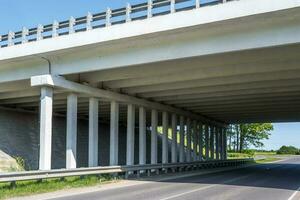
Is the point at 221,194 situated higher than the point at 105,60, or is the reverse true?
the point at 105,60

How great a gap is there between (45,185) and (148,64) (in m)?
7.67

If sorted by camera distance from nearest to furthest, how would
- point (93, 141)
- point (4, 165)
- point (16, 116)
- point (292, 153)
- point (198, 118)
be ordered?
point (93, 141)
point (4, 165)
point (16, 116)
point (198, 118)
point (292, 153)

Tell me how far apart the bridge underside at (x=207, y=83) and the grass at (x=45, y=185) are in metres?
6.08

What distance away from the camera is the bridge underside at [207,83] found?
2091 cm

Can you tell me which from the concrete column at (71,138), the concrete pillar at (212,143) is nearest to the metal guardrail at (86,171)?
the concrete column at (71,138)

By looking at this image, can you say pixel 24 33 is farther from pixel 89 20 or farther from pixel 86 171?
pixel 86 171

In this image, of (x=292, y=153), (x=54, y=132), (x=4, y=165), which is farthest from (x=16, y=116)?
(x=292, y=153)

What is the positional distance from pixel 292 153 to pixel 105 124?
8007 centimetres

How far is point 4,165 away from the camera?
29.1m

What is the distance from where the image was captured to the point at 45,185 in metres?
17.4

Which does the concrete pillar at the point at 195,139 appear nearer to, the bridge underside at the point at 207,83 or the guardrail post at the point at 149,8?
the bridge underside at the point at 207,83

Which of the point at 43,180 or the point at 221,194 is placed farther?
the point at 43,180

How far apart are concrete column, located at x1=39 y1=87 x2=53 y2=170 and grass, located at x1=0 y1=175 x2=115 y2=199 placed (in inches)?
106

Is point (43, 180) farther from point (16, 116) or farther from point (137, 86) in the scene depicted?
point (16, 116)
